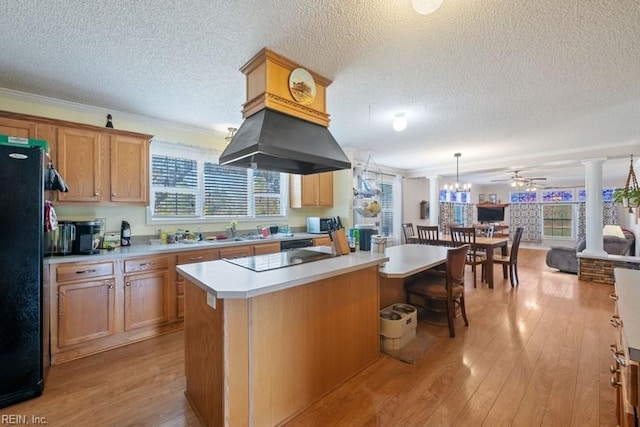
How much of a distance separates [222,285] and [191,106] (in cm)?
236

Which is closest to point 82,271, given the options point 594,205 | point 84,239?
point 84,239

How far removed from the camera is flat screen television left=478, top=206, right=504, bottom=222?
34.3 ft

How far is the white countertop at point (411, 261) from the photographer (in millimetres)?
2408

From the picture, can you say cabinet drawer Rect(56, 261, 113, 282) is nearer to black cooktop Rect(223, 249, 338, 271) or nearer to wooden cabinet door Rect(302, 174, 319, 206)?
black cooktop Rect(223, 249, 338, 271)

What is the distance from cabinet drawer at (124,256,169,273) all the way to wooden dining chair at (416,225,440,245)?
13.0ft

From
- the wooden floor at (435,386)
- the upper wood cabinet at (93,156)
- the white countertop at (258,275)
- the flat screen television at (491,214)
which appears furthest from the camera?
the flat screen television at (491,214)

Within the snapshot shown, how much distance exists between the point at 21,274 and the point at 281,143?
80.6 inches

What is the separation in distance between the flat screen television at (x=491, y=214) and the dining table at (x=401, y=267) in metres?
8.49

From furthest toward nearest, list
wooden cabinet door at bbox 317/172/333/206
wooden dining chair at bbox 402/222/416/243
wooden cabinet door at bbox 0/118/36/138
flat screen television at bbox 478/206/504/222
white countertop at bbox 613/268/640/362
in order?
1. flat screen television at bbox 478/206/504/222
2. wooden dining chair at bbox 402/222/416/243
3. wooden cabinet door at bbox 317/172/333/206
4. wooden cabinet door at bbox 0/118/36/138
5. white countertop at bbox 613/268/640/362

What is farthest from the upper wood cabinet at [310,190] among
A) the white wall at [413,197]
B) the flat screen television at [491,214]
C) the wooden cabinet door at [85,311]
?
the flat screen television at [491,214]

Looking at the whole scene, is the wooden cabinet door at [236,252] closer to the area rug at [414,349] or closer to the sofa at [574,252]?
the area rug at [414,349]

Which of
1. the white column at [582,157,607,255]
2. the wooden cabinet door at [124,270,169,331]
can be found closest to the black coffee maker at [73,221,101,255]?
the wooden cabinet door at [124,270,169,331]

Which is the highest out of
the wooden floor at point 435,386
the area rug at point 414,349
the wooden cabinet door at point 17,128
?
the wooden cabinet door at point 17,128

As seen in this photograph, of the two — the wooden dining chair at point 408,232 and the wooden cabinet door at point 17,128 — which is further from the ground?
the wooden cabinet door at point 17,128
